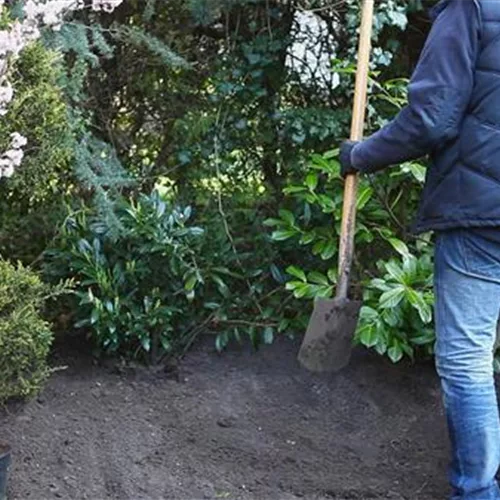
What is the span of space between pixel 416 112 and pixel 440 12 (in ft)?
1.09

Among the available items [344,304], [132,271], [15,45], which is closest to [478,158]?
[344,304]

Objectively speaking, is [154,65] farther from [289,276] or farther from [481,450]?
[481,450]

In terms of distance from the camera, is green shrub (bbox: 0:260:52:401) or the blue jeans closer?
the blue jeans

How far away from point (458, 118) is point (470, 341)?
2.33ft

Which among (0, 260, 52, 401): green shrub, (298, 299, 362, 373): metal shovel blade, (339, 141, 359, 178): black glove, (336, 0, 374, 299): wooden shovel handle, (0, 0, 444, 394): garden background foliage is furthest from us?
(0, 0, 444, 394): garden background foliage

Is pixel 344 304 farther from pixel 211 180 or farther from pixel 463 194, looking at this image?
pixel 211 180

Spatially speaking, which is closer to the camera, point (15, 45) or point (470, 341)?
point (15, 45)

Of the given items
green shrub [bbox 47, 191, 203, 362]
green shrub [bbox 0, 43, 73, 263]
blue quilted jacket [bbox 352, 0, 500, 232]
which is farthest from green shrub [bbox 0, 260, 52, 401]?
blue quilted jacket [bbox 352, 0, 500, 232]

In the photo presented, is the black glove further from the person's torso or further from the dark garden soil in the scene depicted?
the dark garden soil

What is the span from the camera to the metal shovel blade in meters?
3.85

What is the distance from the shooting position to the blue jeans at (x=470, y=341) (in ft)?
10.3

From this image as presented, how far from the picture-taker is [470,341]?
3.17 m

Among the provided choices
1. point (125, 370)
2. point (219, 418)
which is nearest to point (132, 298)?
point (125, 370)

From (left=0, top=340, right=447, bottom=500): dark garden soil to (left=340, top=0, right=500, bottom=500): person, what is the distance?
62cm
